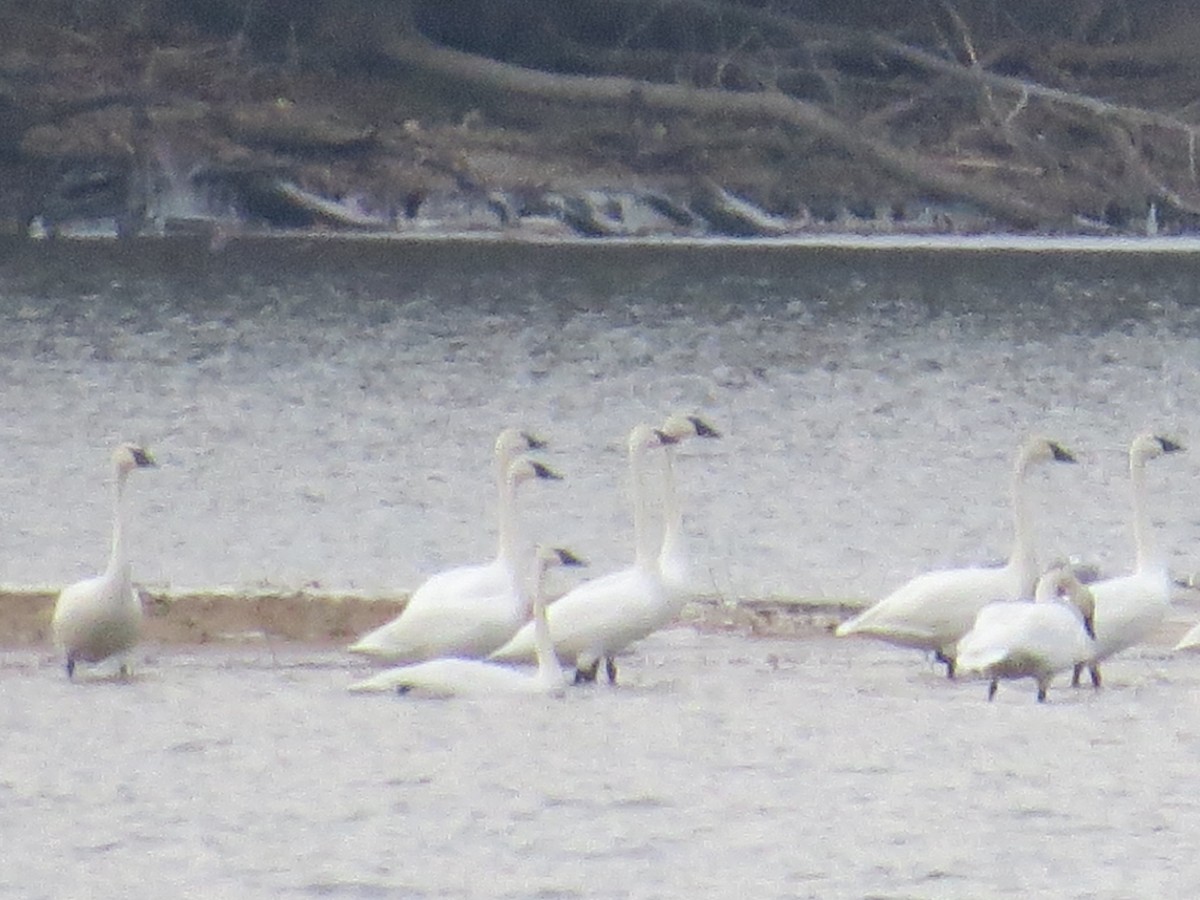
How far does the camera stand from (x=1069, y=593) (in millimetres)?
14453

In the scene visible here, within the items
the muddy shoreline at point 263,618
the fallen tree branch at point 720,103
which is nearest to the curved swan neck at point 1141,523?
the muddy shoreline at point 263,618

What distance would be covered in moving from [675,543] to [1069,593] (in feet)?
6.56

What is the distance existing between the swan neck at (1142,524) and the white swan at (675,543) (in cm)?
203

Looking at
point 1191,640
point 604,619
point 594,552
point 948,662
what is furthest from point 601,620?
point 594,552

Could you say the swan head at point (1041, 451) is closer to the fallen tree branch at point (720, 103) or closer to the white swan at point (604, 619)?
the white swan at point (604, 619)

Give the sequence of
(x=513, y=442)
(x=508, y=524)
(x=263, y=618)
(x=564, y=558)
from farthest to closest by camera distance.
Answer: (x=513, y=442)
(x=263, y=618)
(x=508, y=524)
(x=564, y=558)

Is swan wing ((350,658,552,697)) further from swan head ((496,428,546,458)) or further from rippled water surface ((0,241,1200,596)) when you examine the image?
rippled water surface ((0,241,1200,596))

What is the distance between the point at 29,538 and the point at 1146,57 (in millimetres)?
46006

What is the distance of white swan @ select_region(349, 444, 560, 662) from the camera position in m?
14.6

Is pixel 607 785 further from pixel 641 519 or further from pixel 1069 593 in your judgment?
A: pixel 641 519

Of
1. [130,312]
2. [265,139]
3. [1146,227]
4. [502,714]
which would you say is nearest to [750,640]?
[502,714]

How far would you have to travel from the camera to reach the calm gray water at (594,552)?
11.5 metres

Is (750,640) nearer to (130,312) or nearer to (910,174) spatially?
(130,312)

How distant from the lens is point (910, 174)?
6378 cm
